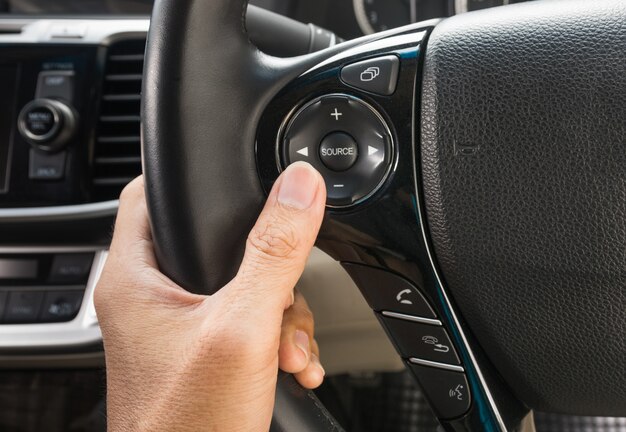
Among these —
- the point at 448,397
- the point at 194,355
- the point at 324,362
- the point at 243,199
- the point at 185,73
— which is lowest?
the point at 324,362

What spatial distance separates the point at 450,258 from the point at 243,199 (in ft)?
0.61

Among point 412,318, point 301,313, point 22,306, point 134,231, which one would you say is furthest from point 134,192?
point 22,306

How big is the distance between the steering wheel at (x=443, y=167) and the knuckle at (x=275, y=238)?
4 cm

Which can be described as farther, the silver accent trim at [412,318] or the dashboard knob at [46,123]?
the dashboard knob at [46,123]

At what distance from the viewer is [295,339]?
68cm

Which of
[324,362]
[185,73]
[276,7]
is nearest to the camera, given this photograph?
[185,73]

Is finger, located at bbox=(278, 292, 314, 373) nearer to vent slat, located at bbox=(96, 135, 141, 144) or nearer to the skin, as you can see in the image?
the skin

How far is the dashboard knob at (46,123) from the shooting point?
1.05 metres

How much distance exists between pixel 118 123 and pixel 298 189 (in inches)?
24.8

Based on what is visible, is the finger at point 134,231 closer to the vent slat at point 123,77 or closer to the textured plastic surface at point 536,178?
the textured plastic surface at point 536,178

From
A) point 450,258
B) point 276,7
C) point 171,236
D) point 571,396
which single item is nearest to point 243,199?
point 171,236

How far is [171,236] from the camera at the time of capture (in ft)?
1.86

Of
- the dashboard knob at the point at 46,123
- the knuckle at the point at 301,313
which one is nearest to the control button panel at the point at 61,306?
the dashboard knob at the point at 46,123

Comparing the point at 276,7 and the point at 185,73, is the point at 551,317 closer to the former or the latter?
the point at 185,73
